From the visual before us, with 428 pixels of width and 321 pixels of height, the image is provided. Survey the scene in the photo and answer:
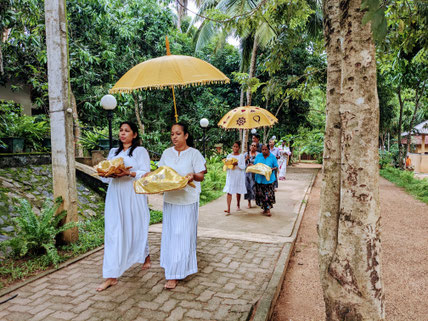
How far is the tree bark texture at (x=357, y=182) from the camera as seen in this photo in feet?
6.55

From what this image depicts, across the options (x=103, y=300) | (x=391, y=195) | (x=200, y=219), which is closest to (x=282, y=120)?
(x=391, y=195)

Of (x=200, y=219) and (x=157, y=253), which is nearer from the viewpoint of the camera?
(x=157, y=253)

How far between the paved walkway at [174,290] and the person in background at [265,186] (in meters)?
1.88

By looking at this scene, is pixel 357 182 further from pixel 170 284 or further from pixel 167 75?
pixel 167 75

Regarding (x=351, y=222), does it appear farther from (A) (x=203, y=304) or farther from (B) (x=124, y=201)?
(B) (x=124, y=201)

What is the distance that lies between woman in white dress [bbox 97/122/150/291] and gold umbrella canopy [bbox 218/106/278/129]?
417 cm

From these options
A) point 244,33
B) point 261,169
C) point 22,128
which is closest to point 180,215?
point 261,169

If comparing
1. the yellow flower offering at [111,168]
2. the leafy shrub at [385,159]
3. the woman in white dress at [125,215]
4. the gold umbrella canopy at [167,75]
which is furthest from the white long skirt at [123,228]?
the leafy shrub at [385,159]

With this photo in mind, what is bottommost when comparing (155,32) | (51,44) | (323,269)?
(323,269)

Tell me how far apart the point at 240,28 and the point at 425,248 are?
498 cm

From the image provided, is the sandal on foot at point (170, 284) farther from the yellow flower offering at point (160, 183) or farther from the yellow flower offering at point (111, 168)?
the yellow flower offering at point (111, 168)

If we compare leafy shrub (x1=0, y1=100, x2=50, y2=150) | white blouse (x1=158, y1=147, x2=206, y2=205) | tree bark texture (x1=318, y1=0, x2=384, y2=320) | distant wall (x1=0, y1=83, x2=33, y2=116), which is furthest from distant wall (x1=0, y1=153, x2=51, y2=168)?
tree bark texture (x1=318, y1=0, x2=384, y2=320)

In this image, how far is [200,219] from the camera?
687cm

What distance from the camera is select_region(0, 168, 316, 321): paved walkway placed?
9.35ft
